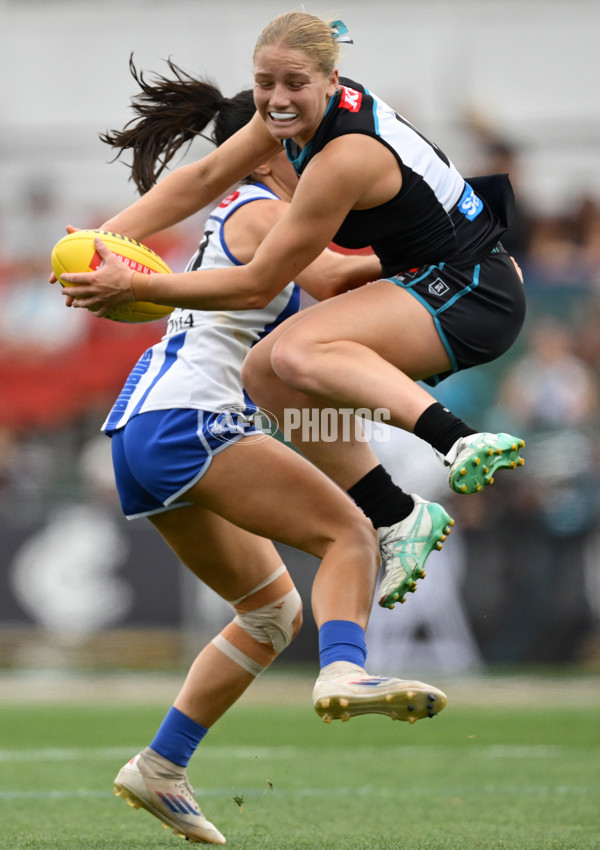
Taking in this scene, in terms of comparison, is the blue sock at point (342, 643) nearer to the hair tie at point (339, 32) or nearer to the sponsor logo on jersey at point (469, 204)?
the sponsor logo on jersey at point (469, 204)

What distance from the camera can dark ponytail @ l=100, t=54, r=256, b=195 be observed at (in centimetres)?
486

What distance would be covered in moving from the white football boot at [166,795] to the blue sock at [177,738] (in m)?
0.02

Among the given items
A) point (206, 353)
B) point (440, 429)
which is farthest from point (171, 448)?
point (440, 429)

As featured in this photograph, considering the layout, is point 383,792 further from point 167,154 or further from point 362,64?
point 362,64

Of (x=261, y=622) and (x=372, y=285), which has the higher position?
(x=372, y=285)

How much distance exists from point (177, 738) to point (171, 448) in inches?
46.6

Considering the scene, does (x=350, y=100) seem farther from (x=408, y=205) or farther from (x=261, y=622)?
(x=261, y=622)

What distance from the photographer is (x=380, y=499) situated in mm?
4141

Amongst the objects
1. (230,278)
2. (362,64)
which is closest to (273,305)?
(230,278)

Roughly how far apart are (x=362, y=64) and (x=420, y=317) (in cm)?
1282

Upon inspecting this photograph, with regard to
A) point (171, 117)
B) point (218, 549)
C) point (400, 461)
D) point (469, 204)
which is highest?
point (171, 117)

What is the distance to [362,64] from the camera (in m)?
16.2

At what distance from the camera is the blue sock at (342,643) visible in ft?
13.3
